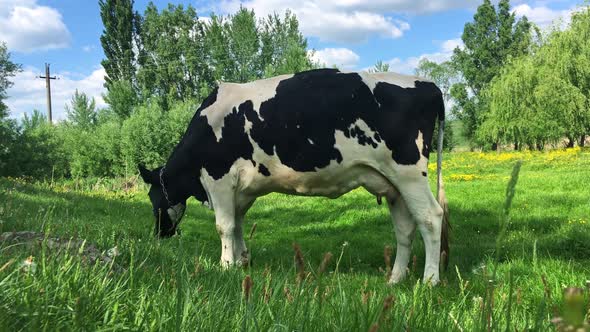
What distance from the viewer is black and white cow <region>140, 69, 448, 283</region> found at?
5.30 m

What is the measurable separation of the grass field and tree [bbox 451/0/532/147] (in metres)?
49.2

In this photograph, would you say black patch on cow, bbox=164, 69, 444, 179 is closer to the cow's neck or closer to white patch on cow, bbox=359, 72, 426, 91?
white patch on cow, bbox=359, 72, 426, 91

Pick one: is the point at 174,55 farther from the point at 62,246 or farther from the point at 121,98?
the point at 62,246

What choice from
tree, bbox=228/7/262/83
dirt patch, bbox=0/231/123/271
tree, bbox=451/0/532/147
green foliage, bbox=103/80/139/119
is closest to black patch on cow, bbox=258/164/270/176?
dirt patch, bbox=0/231/123/271

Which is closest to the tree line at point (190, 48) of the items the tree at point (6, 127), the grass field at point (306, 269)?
the tree at point (6, 127)

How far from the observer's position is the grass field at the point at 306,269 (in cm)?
177

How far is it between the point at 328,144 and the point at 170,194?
2.74 meters

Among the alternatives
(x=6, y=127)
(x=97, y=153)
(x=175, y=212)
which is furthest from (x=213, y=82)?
(x=175, y=212)

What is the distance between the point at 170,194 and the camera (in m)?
6.83

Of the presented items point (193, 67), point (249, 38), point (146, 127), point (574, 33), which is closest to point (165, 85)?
point (193, 67)

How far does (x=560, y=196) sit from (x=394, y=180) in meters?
7.78

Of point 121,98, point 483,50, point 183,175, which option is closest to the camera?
point 183,175

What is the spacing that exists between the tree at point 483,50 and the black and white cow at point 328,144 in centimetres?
6128

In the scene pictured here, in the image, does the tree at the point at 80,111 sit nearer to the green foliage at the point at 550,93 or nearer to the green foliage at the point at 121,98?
the green foliage at the point at 121,98
